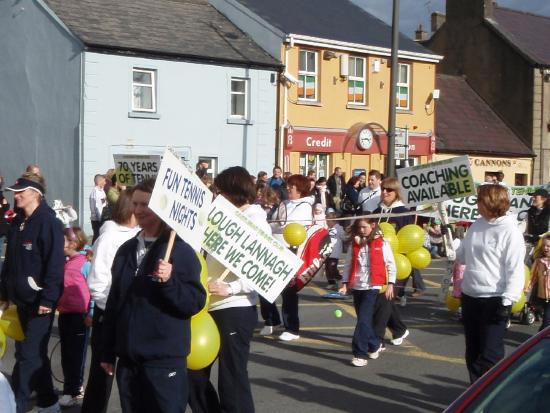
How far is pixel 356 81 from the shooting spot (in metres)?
32.3

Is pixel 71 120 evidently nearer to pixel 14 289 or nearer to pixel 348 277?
pixel 348 277

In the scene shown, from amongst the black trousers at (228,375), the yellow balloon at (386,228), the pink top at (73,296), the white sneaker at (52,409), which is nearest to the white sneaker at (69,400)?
the white sneaker at (52,409)

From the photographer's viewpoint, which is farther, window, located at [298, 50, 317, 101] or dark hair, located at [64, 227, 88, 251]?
window, located at [298, 50, 317, 101]

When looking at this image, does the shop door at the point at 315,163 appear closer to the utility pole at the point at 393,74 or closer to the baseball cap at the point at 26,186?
the utility pole at the point at 393,74

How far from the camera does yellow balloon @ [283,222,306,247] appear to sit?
9.80m

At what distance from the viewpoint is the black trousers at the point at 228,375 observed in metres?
5.82

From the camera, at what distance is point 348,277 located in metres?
9.21

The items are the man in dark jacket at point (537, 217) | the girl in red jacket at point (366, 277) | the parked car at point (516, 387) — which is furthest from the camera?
the man in dark jacket at point (537, 217)

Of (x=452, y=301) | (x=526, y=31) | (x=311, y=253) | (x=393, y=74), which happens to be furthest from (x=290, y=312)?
(x=526, y=31)

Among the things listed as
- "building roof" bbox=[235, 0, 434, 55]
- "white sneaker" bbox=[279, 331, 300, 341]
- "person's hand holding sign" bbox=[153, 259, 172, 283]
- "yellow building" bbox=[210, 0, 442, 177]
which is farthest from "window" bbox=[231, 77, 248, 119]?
"person's hand holding sign" bbox=[153, 259, 172, 283]

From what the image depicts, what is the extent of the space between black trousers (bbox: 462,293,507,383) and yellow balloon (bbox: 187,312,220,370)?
217 centimetres

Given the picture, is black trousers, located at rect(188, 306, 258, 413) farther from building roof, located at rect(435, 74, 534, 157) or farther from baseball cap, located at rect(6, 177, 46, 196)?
building roof, located at rect(435, 74, 534, 157)

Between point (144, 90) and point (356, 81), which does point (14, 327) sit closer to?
point (144, 90)

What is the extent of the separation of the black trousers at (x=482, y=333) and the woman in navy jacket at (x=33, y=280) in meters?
3.08
